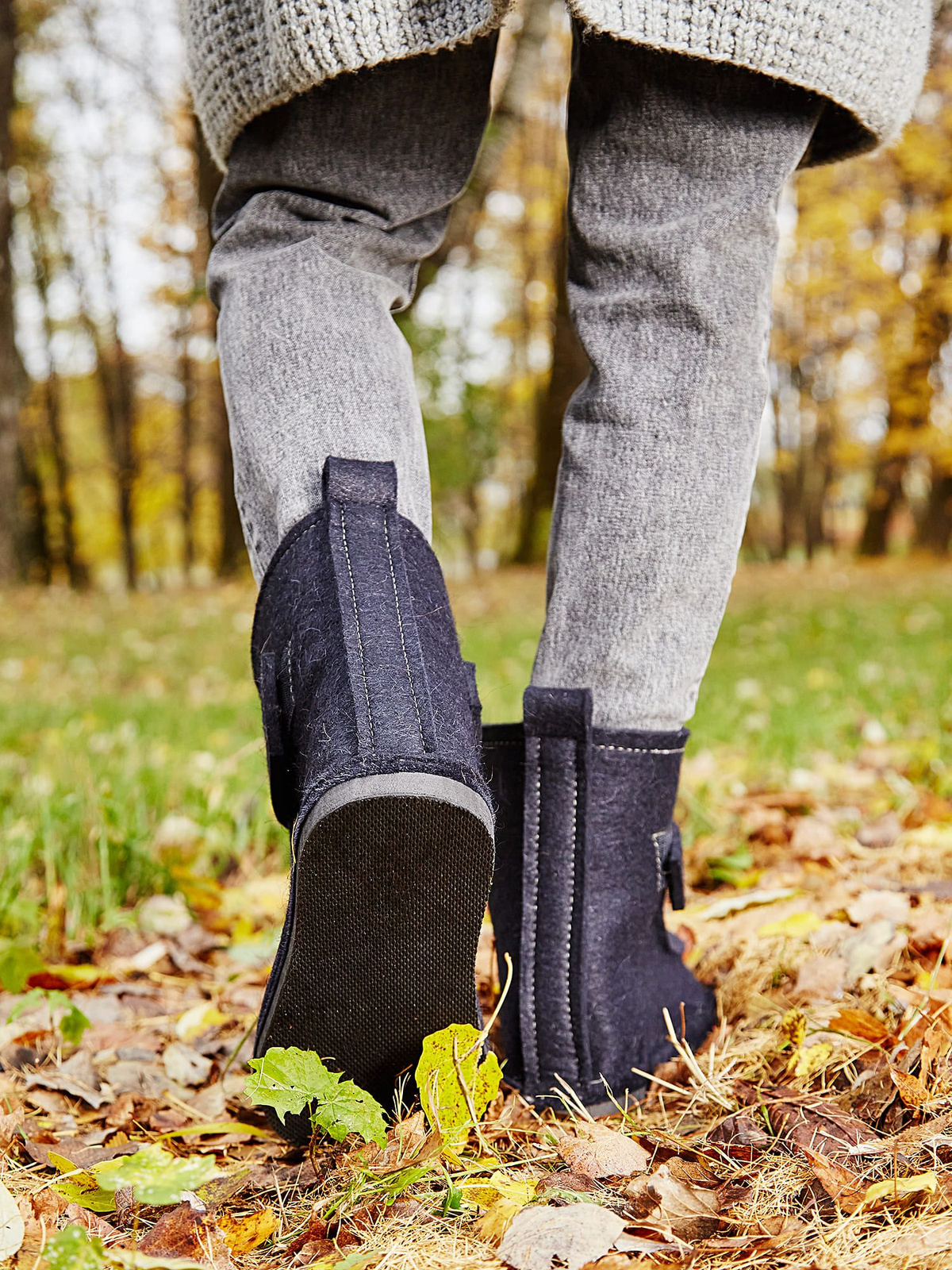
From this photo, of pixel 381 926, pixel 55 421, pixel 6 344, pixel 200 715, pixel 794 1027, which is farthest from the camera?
pixel 55 421

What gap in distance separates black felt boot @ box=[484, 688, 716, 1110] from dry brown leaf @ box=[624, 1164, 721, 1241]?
198 millimetres

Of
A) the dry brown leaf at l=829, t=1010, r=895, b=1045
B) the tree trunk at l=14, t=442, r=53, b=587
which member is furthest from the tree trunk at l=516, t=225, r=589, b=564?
the dry brown leaf at l=829, t=1010, r=895, b=1045

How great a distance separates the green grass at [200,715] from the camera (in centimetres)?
187

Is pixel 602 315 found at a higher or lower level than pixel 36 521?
higher

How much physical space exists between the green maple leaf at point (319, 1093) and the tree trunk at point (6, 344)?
8.65m

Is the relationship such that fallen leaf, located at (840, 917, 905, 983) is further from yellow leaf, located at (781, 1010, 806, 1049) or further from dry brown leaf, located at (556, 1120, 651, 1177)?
dry brown leaf, located at (556, 1120, 651, 1177)

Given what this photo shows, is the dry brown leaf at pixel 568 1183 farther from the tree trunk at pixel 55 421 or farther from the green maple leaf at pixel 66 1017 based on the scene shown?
the tree trunk at pixel 55 421

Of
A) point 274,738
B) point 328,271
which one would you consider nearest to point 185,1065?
point 274,738

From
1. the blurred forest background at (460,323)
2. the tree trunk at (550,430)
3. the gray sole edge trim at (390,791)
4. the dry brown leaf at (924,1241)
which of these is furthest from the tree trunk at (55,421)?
the dry brown leaf at (924,1241)

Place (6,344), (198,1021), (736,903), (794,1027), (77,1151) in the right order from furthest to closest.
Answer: (6,344) → (736,903) → (198,1021) → (794,1027) → (77,1151)

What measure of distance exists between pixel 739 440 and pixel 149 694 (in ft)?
10.7

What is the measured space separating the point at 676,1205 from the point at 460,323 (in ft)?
54.3

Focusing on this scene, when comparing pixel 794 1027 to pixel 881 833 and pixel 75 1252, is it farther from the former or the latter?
pixel 881 833

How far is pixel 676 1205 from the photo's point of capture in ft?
2.74
